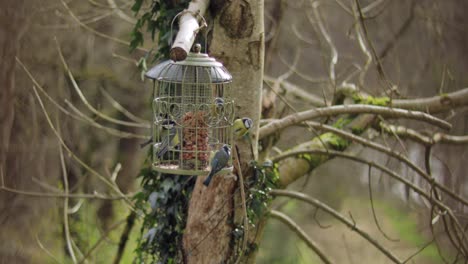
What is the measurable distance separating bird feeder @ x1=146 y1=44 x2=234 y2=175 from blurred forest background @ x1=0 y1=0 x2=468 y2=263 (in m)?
0.91

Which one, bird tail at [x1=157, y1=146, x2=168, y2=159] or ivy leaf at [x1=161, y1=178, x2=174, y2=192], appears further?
ivy leaf at [x1=161, y1=178, x2=174, y2=192]

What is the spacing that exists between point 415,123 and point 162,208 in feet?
12.9

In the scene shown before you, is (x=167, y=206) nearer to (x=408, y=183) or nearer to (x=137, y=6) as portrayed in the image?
(x=137, y=6)

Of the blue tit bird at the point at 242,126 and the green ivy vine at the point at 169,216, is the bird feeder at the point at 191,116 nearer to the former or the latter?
the blue tit bird at the point at 242,126

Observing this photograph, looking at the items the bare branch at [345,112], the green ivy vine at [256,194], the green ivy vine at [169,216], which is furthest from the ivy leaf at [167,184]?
the bare branch at [345,112]

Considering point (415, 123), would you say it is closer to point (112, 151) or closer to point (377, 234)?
point (377, 234)

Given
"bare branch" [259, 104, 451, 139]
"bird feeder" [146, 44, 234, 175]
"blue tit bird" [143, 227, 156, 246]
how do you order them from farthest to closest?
"blue tit bird" [143, 227, 156, 246] → "bare branch" [259, 104, 451, 139] → "bird feeder" [146, 44, 234, 175]

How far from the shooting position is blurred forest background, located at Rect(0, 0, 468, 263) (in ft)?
14.4

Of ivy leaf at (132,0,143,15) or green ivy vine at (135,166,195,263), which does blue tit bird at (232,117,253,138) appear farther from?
ivy leaf at (132,0,143,15)

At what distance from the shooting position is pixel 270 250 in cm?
675

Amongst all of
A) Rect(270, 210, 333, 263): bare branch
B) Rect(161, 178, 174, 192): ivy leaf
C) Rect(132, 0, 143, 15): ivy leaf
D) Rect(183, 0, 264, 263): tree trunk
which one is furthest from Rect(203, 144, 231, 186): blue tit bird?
Rect(132, 0, 143, 15): ivy leaf

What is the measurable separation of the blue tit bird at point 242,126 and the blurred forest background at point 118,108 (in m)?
1.23

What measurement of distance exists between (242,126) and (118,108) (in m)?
2.43

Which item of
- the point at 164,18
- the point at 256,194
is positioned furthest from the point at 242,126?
the point at 164,18
